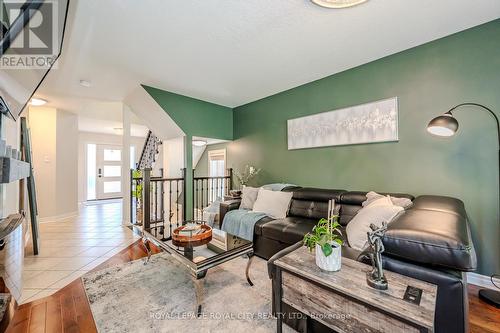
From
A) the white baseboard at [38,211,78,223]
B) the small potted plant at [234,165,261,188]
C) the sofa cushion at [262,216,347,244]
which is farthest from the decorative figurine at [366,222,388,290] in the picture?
the white baseboard at [38,211,78,223]

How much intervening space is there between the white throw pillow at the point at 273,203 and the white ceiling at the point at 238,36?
6.13 ft

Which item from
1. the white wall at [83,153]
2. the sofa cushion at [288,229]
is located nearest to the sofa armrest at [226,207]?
the sofa cushion at [288,229]

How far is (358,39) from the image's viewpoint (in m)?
2.25

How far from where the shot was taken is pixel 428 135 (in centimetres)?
234

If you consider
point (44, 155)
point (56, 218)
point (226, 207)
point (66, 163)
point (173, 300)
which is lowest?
point (173, 300)

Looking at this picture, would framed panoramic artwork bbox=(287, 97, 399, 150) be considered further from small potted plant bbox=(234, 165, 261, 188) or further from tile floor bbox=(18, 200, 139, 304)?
tile floor bbox=(18, 200, 139, 304)

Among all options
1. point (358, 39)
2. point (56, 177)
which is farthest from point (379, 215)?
point (56, 177)

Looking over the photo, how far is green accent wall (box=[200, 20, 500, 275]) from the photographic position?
203 centimetres

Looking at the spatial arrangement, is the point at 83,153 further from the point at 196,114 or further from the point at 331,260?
the point at 331,260

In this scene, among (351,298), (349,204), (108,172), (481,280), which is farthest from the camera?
(108,172)

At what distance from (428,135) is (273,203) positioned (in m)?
2.07

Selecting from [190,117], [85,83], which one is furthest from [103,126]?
[190,117]

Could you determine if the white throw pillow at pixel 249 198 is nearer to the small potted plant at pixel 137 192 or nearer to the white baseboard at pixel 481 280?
the small potted plant at pixel 137 192

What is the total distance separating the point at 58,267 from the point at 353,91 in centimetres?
451
